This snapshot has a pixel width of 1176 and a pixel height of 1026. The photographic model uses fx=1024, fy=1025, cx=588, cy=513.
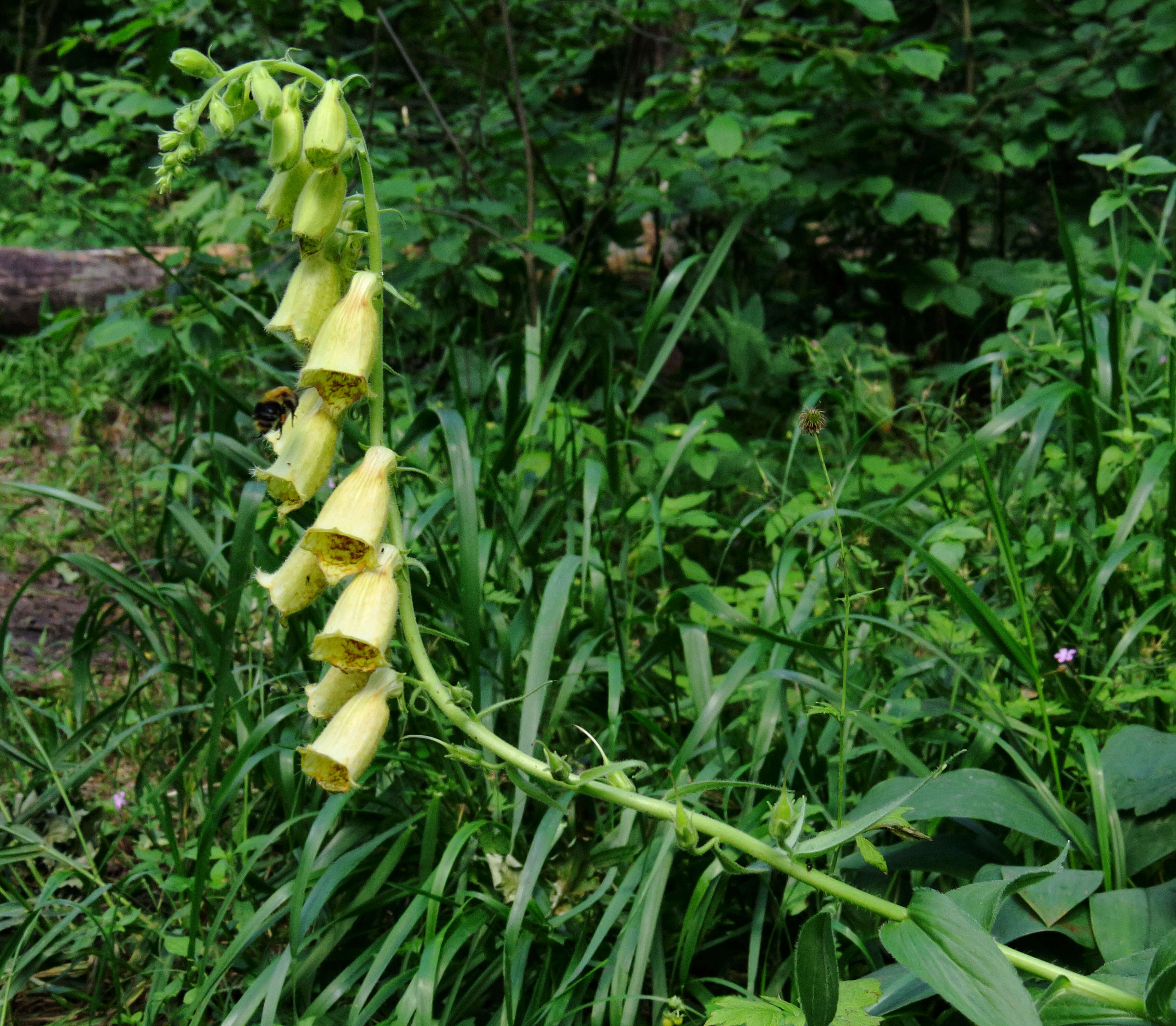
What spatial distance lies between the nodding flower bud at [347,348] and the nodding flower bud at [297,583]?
207 mm

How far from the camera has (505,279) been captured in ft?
14.6

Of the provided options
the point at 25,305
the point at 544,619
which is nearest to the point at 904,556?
the point at 544,619

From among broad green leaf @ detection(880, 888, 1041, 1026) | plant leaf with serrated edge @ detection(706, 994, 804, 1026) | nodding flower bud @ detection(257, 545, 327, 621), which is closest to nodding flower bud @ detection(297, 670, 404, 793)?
nodding flower bud @ detection(257, 545, 327, 621)

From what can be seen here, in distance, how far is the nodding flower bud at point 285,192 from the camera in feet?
4.15

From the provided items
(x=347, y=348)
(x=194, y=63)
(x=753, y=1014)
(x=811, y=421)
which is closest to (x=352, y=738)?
(x=347, y=348)

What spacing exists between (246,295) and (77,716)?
4.73 feet

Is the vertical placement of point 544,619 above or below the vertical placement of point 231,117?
below

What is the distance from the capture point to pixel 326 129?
1.17 m

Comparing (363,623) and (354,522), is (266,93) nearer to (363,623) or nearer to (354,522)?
(354,522)

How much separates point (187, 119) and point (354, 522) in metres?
0.50

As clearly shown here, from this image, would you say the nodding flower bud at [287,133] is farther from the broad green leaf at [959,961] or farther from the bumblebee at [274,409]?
the broad green leaf at [959,961]

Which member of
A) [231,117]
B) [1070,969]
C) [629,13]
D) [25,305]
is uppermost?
[231,117]

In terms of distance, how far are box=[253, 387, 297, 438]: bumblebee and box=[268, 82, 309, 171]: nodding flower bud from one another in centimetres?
56

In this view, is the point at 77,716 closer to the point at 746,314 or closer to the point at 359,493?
the point at 359,493
